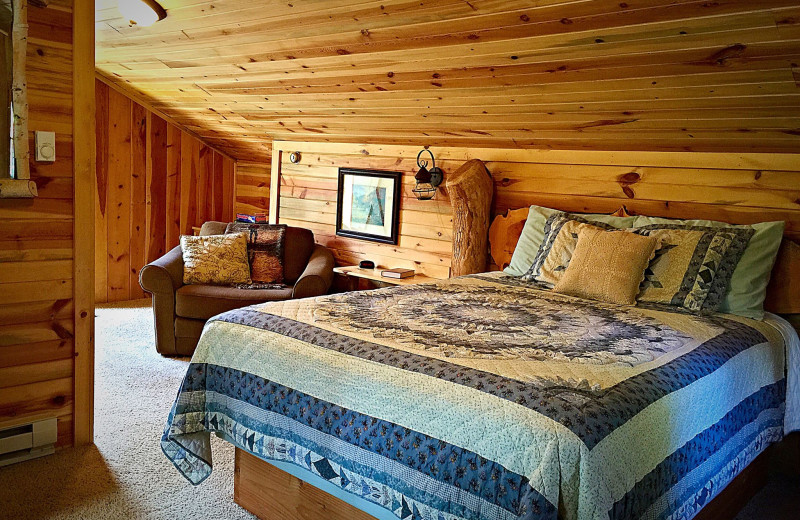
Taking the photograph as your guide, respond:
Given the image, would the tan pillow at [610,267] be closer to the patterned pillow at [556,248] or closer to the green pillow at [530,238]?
the patterned pillow at [556,248]

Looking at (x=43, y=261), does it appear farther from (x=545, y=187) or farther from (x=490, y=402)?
(x=545, y=187)

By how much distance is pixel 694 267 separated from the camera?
2.92 meters

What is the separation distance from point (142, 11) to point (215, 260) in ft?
5.17

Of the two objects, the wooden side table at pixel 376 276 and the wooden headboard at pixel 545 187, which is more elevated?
the wooden headboard at pixel 545 187

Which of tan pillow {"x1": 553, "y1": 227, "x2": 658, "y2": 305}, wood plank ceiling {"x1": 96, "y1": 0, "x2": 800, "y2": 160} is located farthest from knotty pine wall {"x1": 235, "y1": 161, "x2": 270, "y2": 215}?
tan pillow {"x1": 553, "y1": 227, "x2": 658, "y2": 305}

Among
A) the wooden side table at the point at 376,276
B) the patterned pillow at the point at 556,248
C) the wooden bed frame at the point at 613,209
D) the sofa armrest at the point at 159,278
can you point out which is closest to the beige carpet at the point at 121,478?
the wooden bed frame at the point at 613,209

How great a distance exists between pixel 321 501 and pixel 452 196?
236 centimetres

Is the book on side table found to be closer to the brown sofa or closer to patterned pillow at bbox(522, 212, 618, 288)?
the brown sofa

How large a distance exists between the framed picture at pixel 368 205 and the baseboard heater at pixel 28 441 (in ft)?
8.46

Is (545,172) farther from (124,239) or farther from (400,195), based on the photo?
(124,239)

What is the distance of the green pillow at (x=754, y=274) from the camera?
2.86 metres

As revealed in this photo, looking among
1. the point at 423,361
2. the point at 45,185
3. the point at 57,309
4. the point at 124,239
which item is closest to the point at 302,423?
the point at 423,361

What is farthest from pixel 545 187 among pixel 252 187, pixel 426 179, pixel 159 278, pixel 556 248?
pixel 252 187

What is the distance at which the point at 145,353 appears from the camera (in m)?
4.17
